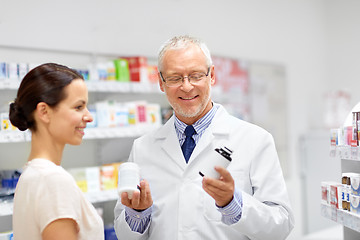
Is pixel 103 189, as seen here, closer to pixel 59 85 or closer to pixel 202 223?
pixel 202 223

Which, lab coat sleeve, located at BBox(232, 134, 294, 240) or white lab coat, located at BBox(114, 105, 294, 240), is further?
white lab coat, located at BBox(114, 105, 294, 240)

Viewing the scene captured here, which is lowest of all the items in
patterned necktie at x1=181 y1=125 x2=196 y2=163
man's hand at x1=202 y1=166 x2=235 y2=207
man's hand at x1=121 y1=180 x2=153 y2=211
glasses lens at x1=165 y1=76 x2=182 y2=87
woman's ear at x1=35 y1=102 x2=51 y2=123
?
man's hand at x1=121 y1=180 x2=153 y2=211

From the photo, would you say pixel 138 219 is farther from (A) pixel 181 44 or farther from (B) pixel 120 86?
(B) pixel 120 86

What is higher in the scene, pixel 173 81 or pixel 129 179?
pixel 173 81

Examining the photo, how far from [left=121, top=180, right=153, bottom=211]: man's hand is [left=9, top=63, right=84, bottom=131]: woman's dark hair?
1.67ft

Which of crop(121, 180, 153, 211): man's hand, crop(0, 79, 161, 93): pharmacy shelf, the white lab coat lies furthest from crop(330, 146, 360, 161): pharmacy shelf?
crop(0, 79, 161, 93): pharmacy shelf

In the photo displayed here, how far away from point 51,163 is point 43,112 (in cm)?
19

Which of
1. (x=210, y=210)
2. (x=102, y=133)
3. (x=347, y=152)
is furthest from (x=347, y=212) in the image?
(x=102, y=133)

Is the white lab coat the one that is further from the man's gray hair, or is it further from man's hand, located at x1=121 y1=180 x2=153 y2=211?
the man's gray hair

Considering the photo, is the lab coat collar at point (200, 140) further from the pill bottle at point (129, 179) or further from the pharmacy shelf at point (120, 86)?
the pharmacy shelf at point (120, 86)

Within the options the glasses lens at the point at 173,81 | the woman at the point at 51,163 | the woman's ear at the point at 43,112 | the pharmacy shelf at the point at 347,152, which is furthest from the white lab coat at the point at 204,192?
the woman's ear at the point at 43,112

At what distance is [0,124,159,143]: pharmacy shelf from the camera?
2892 mm

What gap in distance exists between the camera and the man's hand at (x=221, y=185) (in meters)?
1.56

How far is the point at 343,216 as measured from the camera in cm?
207
